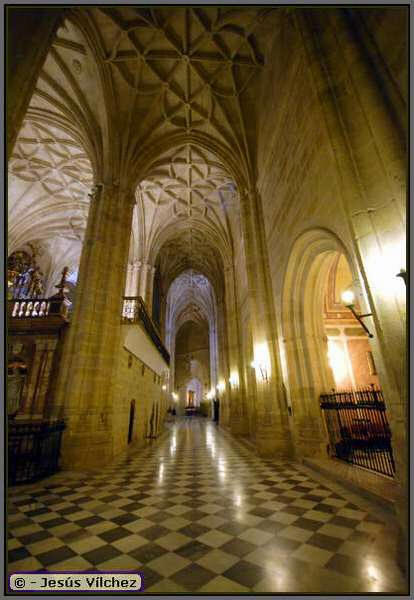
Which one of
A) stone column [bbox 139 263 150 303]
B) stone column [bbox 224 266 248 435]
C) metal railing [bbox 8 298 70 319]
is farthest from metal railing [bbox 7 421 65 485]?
stone column [bbox 224 266 248 435]

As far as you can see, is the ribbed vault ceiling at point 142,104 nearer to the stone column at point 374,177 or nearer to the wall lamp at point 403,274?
the stone column at point 374,177

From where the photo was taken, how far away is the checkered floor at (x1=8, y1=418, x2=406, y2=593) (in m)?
2.13

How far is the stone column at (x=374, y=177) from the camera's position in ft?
10.1

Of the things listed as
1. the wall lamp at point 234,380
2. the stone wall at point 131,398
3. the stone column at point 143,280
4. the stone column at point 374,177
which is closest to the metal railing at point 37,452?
the stone wall at point 131,398

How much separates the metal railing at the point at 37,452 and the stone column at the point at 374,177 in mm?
6740

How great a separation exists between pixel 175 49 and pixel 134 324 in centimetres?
1064

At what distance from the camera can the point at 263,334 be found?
8633 millimetres

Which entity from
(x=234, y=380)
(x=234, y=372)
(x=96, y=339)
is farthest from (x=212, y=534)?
(x=234, y=380)

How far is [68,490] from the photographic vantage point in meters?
4.84

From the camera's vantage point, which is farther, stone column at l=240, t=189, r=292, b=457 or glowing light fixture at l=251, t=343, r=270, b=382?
glowing light fixture at l=251, t=343, r=270, b=382

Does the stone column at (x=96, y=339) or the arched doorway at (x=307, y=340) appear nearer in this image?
the arched doorway at (x=307, y=340)

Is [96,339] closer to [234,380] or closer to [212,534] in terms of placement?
[212,534]

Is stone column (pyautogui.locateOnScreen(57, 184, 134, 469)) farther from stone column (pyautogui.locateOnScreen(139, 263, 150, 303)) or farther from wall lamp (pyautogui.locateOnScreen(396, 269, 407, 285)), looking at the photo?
wall lamp (pyautogui.locateOnScreen(396, 269, 407, 285))

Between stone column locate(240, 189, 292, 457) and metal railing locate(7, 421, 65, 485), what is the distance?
5.65m
